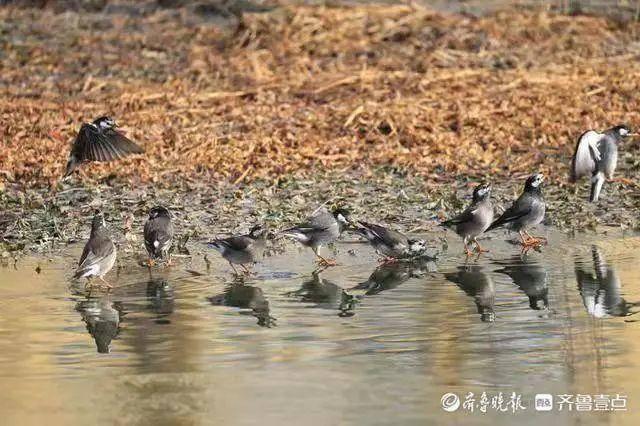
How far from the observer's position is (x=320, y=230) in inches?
514

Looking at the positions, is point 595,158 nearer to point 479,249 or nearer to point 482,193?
point 482,193

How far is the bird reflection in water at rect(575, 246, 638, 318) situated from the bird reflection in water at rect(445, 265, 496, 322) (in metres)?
0.68

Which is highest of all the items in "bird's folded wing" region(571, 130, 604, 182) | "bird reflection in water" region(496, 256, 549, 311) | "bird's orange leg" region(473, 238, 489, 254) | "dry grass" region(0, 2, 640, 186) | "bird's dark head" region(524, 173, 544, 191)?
"dry grass" region(0, 2, 640, 186)

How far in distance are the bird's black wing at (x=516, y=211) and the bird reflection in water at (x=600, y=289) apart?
817mm

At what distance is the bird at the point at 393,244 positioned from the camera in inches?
497

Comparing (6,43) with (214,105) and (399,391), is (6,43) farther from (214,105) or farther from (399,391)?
(399,391)

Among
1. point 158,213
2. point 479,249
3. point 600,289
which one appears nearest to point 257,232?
point 158,213

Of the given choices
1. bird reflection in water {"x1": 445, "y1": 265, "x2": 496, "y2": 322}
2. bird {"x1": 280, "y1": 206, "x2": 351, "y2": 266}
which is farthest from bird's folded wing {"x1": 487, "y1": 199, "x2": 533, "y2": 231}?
bird {"x1": 280, "y1": 206, "x2": 351, "y2": 266}

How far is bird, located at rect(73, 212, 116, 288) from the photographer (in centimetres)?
1150

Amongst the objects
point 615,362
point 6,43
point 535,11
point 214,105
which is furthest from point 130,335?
point 535,11

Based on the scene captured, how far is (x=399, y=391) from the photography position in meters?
8.16

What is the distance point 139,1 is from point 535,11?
7165mm

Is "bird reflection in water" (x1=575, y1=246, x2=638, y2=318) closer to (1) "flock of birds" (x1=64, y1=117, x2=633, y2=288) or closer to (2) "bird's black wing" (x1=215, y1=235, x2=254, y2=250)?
(1) "flock of birds" (x1=64, y1=117, x2=633, y2=288)

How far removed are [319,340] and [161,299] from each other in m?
2.04
